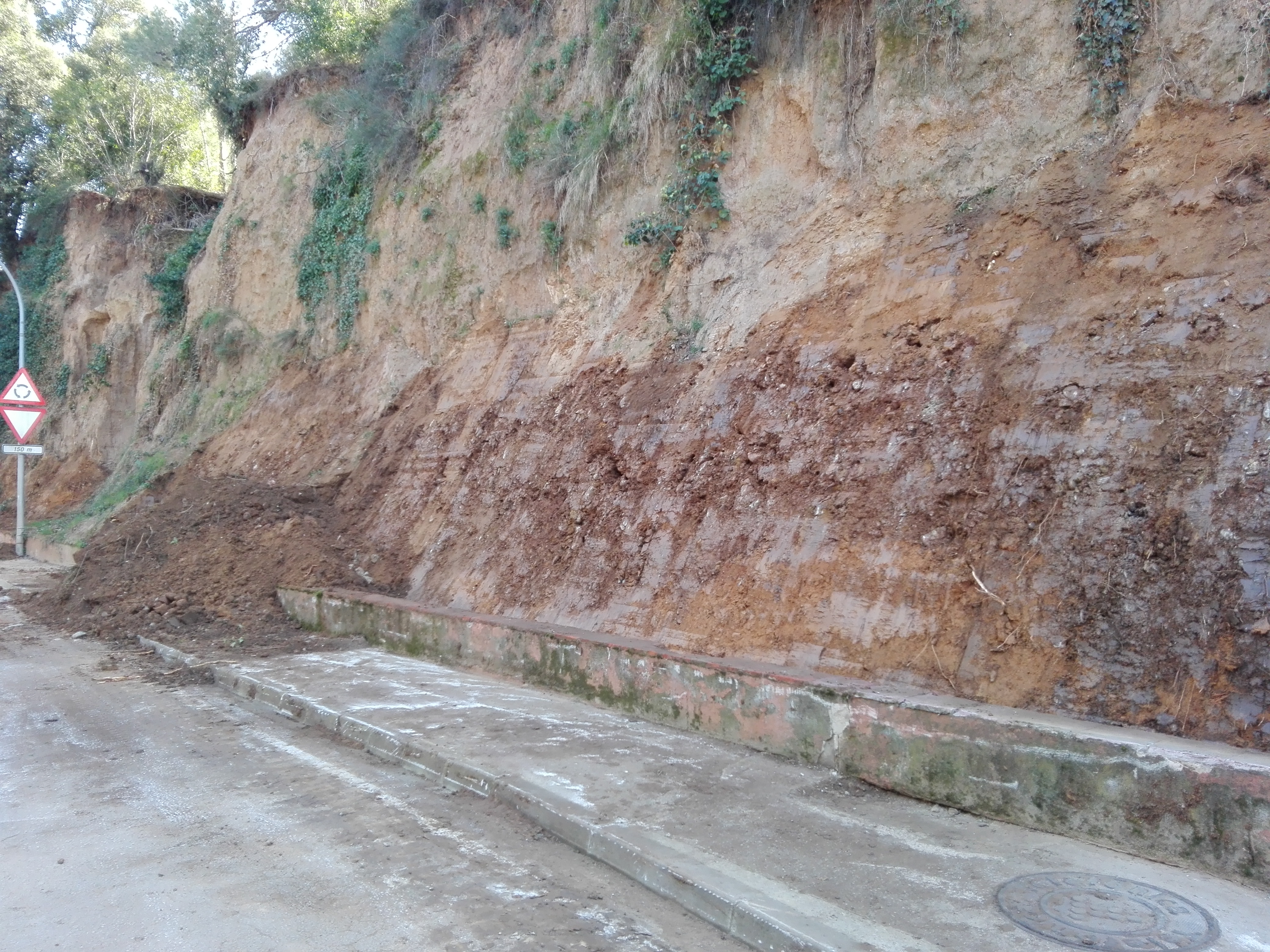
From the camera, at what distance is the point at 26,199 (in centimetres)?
2966

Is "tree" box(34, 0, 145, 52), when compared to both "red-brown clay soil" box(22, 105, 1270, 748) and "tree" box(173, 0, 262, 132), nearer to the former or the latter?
"tree" box(173, 0, 262, 132)

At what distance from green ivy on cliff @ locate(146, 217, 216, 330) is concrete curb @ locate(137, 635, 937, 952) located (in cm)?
1938

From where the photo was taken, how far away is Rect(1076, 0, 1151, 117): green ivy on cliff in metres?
7.07

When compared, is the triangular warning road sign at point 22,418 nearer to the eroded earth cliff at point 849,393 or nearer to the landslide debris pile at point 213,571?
the eroded earth cliff at point 849,393

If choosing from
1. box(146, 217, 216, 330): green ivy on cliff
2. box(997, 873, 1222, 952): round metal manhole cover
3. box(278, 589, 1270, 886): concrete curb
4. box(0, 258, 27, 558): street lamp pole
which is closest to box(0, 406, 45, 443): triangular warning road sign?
box(0, 258, 27, 558): street lamp pole

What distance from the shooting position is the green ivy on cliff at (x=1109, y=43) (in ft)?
23.2

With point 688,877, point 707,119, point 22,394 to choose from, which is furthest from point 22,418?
point 688,877

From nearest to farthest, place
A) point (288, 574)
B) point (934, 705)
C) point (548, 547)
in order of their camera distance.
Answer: point (934, 705)
point (548, 547)
point (288, 574)

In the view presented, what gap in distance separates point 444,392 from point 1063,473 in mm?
9058

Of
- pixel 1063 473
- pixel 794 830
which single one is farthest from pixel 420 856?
pixel 1063 473

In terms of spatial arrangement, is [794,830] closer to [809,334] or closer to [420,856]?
[420,856]

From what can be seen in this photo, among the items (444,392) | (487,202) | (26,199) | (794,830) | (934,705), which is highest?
(26,199)

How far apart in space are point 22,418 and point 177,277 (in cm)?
660

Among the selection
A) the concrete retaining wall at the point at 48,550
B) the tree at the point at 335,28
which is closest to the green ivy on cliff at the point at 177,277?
the tree at the point at 335,28
